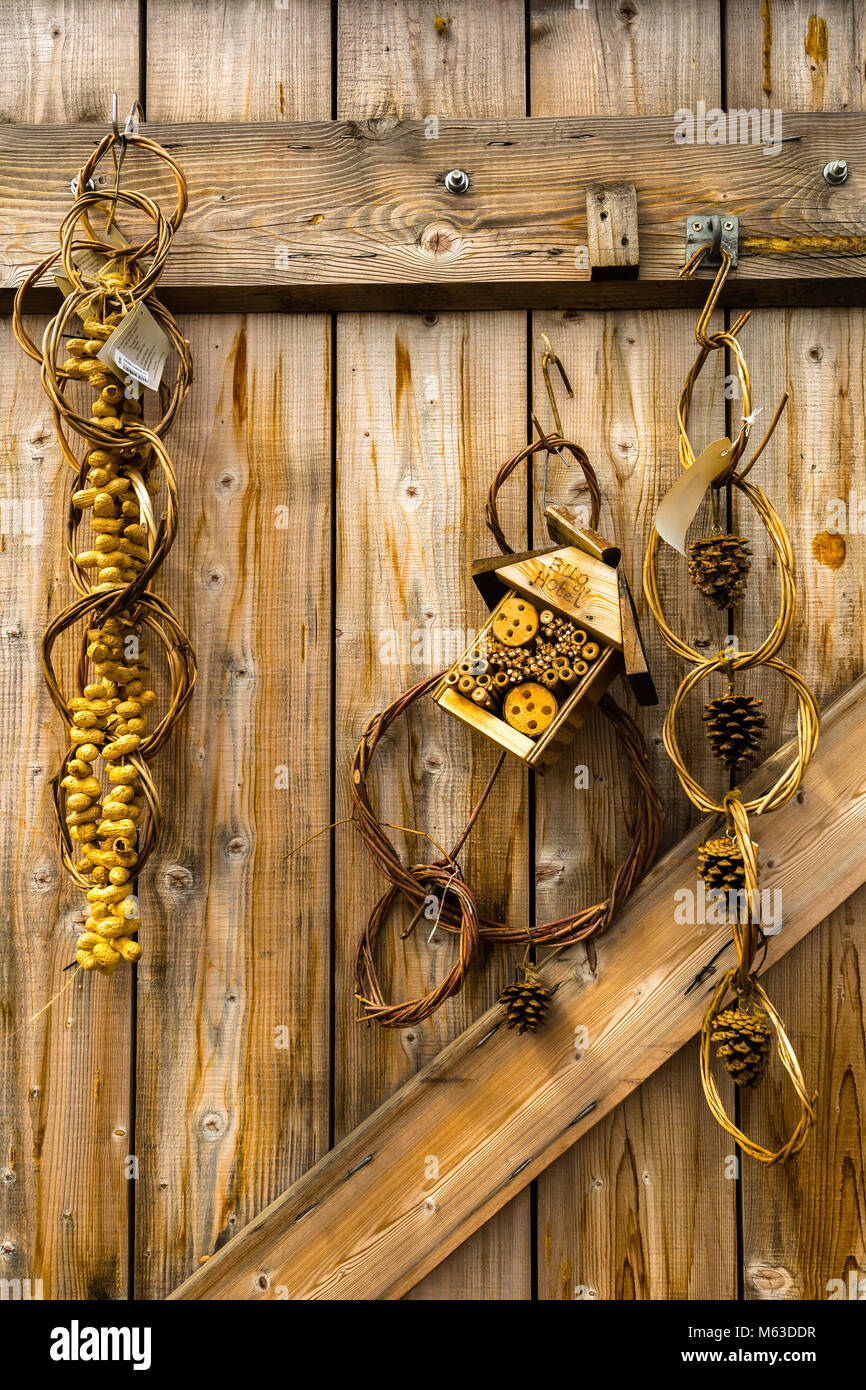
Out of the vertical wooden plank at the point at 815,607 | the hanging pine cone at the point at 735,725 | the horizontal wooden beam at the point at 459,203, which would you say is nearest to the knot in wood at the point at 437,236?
the horizontal wooden beam at the point at 459,203

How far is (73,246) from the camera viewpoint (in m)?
1.01

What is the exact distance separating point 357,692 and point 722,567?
1.41 ft

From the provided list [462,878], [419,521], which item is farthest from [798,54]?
[462,878]

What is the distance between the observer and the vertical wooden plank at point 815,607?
103 cm

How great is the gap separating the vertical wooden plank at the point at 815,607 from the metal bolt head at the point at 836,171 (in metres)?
0.11

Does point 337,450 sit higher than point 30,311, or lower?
lower

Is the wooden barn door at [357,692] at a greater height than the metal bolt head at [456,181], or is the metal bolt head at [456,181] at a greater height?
the metal bolt head at [456,181]

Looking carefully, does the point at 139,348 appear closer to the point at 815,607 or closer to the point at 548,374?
the point at 548,374

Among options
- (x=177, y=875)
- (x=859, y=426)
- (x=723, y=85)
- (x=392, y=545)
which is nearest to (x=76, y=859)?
(x=177, y=875)

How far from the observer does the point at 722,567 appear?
0.94 metres

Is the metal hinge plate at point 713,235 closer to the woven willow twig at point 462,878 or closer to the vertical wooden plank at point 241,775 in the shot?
the woven willow twig at point 462,878

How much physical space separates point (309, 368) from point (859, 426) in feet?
2.16

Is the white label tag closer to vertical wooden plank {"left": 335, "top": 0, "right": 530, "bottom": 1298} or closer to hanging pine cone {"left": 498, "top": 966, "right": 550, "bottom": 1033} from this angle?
vertical wooden plank {"left": 335, "top": 0, "right": 530, "bottom": 1298}

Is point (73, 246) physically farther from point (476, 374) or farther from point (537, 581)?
point (537, 581)
